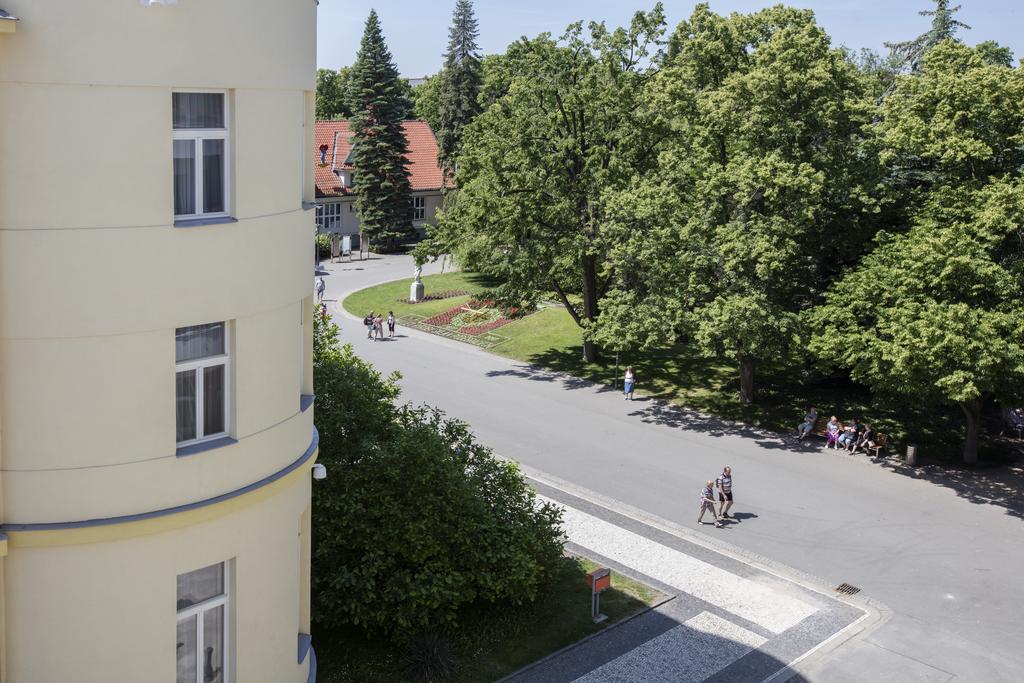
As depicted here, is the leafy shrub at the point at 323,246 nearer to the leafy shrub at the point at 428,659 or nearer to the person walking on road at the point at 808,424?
the person walking on road at the point at 808,424

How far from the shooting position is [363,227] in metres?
66.6

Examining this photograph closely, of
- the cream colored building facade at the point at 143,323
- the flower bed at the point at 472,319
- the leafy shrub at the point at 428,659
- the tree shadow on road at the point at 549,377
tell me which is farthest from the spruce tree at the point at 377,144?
the cream colored building facade at the point at 143,323

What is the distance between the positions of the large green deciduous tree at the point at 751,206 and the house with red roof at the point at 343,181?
119 feet

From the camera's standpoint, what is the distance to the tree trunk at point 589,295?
133 feet

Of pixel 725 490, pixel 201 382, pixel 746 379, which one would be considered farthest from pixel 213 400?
pixel 746 379

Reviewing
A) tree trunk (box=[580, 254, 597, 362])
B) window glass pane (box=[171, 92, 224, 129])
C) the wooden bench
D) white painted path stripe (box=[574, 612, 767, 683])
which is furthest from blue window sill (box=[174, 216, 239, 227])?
tree trunk (box=[580, 254, 597, 362])

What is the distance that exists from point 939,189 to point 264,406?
77.8ft

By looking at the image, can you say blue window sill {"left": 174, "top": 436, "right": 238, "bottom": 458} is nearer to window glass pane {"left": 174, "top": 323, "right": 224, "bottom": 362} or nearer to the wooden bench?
window glass pane {"left": 174, "top": 323, "right": 224, "bottom": 362}

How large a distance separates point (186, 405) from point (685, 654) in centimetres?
1192

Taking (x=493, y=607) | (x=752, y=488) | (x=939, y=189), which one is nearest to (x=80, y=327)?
(x=493, y=607)

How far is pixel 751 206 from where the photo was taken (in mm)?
33156

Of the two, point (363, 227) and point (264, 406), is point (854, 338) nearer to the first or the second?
point (264, 406)

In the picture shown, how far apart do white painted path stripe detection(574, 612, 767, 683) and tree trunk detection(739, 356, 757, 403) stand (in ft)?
49.9

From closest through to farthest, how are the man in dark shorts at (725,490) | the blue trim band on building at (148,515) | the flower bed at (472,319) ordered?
the blue trim band on building at (148,515)
the man in dark shorts at (725,490)
the flower bed at (472,319)
